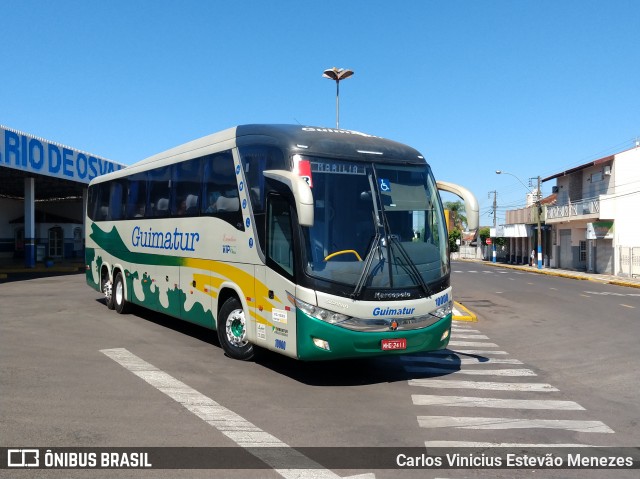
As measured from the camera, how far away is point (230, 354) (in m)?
9.52

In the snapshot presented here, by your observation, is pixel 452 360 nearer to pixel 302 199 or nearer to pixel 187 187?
pixel 302 199

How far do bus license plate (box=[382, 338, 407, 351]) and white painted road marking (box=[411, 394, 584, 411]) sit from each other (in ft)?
2.15

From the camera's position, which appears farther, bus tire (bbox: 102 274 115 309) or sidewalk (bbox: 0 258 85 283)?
sidewalk (bbox: 0 258 85 283)

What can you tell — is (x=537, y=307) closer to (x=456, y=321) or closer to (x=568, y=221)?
(x=456, y=321)

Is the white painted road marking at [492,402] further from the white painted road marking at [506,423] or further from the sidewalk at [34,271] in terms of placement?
the sidewalk at [34,271]

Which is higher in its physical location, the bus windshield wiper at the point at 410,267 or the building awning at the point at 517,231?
the building awning at the point at 517,231

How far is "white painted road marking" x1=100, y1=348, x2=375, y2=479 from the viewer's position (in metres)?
5.04

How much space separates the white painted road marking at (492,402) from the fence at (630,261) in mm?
37373

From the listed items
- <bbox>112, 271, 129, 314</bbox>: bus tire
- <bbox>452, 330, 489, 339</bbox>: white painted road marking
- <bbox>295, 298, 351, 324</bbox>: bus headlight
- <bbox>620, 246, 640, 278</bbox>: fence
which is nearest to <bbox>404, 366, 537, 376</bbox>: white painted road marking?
<bbox>295, 298, 351, 324</bbox>: bus headlight

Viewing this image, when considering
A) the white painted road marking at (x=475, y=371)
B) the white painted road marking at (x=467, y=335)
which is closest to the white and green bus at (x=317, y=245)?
the white painted road marking at (x=475, y=371)

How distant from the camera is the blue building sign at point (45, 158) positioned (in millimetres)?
27188

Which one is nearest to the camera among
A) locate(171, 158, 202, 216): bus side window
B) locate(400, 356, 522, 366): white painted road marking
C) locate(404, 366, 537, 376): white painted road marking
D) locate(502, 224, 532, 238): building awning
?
locate(404, 366, 537, 376): white painted road marking

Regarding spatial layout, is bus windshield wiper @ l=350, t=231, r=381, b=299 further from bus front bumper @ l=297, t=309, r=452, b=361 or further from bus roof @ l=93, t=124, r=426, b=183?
bus roof @ l=93, t=124, r=426, b=183

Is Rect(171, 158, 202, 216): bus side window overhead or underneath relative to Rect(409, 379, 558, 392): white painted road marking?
overhead
